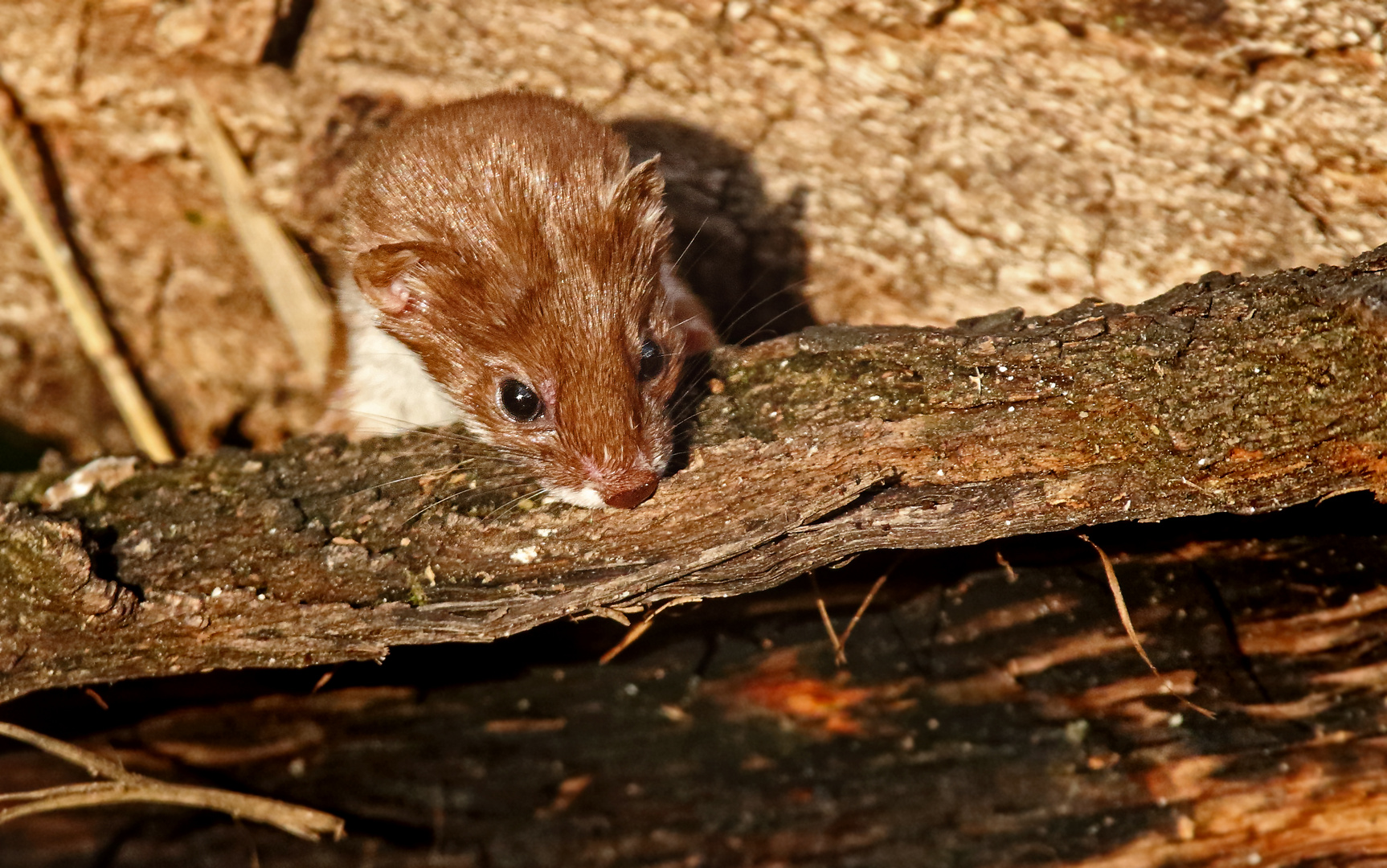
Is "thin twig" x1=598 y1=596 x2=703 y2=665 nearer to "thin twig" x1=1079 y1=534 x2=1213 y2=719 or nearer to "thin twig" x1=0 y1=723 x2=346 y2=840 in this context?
"thin twig" x1=0 y1=723 x2=346 y2=840

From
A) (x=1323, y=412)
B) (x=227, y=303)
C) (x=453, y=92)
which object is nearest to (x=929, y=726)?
(x=1323, y=412)

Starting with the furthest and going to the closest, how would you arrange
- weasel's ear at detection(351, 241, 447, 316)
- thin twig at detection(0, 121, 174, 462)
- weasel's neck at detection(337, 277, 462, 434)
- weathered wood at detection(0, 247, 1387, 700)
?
thin twig at detection(0, 121, 174, 462) < weasel's neck at detection(337, 277, 462, 434) < weasel's ear at detection(351, 241, 447, 316) < weathered wood at detection(0, 247, 1387, 700)

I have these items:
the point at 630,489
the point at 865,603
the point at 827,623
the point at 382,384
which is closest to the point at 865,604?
the point at 865,603

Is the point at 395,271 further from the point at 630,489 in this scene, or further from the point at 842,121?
the point at 842,121

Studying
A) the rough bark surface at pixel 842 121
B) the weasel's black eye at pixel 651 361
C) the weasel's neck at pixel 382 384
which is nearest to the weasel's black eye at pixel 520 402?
the weasel's black eye at pixel 651 361

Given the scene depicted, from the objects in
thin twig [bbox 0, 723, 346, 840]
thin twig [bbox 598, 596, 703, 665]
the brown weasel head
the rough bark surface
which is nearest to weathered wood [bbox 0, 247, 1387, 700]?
thin twig [bbox 598, 596, 703, 665]
